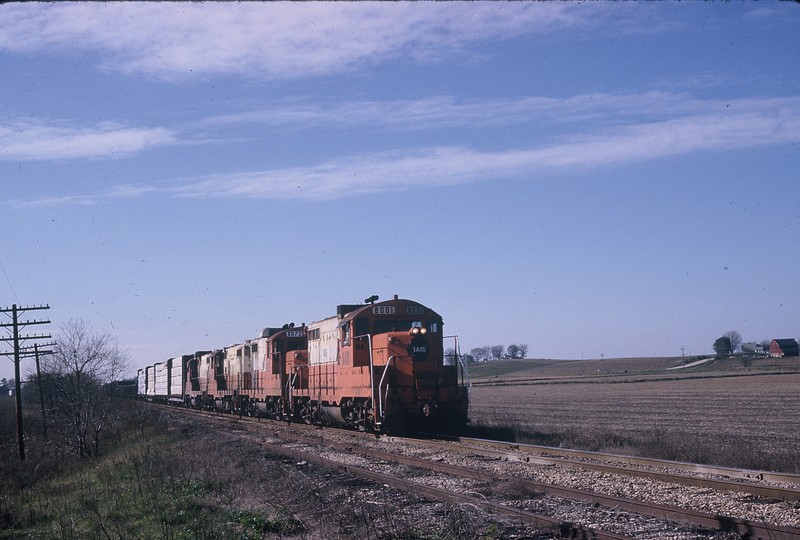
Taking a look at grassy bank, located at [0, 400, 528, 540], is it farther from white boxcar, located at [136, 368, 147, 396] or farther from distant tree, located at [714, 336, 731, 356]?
distant tree, located at [714, 336, 731, 356]

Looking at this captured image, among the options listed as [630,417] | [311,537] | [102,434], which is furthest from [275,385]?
[311,537]

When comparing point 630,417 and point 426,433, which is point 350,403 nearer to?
point 426,433

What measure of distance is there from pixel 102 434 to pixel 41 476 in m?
8.34

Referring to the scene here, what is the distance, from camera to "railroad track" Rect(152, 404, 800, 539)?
8.84 meters

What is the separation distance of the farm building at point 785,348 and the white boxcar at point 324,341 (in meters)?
103

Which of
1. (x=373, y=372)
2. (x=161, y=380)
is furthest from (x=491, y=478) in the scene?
(x=161, y=380)

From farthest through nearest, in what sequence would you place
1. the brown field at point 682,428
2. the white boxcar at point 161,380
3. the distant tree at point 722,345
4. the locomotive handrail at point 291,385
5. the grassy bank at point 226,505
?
the distant tree at point 722,345, the white boxcar at point 161,380, the locomotive handrail at point 291,385, the brown field at point 682,428, the grassy bank at point 226,505

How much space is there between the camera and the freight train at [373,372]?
2114 centimetres

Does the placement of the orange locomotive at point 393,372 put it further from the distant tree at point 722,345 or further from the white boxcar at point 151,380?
the distant tree at point 722,345

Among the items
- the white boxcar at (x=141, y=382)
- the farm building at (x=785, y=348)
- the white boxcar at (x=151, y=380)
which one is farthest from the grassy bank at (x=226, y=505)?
the farm building at (x=785, y=348)

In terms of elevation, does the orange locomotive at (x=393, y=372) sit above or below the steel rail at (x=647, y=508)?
above

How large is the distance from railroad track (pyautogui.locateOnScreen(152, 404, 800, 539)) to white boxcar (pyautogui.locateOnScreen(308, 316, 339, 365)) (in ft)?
10.0

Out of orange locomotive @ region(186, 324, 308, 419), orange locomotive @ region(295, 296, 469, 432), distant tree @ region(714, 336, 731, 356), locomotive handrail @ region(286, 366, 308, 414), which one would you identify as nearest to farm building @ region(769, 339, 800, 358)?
distant tree @ region(714, 336, 731, 356)

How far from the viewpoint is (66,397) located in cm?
3334
